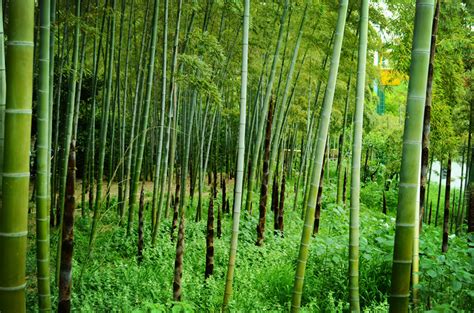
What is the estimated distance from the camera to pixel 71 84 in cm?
395

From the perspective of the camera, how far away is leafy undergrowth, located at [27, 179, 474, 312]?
3.14m

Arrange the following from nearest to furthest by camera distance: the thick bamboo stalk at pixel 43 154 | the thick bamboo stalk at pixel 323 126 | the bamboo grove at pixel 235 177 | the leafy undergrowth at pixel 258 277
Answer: the bamboo grove at pixel 235 177
the thick bamboo stalk at pixel 43 154
the thick bamboo stalk at pixel 323 126
the leafy undergrowth at pixel 258 277

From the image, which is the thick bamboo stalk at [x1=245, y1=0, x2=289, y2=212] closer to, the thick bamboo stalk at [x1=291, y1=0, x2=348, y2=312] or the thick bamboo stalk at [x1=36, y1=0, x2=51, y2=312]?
the thick bamboo stalk at [x1=291, y1=0, x2=348, y2=312]

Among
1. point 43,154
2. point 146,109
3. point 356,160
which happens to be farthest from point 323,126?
point 146,109

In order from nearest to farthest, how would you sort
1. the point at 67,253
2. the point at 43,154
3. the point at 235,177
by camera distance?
1. the point at 43,154
2. the point at 67,253
3. the point at 235,177

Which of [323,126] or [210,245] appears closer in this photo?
[323,126]

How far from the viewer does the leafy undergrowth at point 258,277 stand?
10.3 ft

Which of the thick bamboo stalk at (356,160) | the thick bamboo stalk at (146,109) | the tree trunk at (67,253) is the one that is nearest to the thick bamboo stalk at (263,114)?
the thick bamboo stalk at (146,109)

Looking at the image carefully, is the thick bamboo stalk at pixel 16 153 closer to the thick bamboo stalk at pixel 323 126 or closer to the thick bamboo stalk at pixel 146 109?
Answer: the thick bamboo stalk at pixel 323 126

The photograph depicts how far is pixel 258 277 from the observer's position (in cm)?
433

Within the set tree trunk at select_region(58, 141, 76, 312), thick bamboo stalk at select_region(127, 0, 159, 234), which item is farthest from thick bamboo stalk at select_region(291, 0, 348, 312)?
thick bamboo stalk at select_region(127, 0, 159, 234)

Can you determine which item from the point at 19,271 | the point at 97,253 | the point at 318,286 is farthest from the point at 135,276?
the point at 19,271

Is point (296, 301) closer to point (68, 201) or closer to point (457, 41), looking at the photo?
point (68, 201)

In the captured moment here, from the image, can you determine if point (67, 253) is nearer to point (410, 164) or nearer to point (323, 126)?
point (323, 126)
